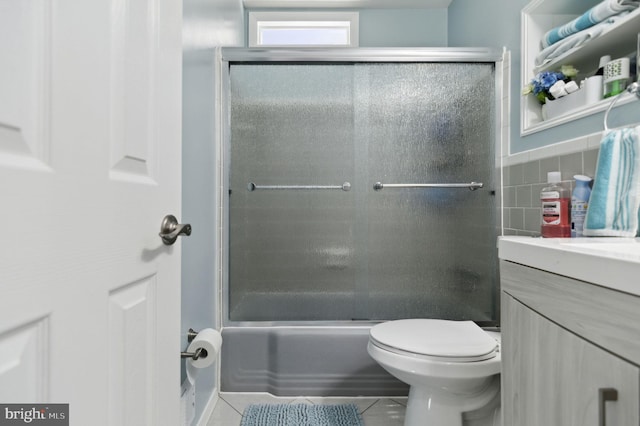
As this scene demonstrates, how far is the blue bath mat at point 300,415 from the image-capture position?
1502 millimetres

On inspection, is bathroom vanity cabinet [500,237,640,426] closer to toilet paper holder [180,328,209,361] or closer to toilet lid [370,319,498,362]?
toilet lid [370,319,498,362]

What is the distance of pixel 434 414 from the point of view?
3.99ft

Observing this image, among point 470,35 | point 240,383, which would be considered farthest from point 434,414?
point 470,35

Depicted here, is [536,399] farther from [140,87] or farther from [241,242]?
[241,242]

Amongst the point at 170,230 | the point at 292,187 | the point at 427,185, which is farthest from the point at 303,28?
the point at 170,230

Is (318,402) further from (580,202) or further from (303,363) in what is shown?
(580,202)

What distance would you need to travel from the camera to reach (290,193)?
6.03 feet

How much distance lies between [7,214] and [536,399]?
76 cm

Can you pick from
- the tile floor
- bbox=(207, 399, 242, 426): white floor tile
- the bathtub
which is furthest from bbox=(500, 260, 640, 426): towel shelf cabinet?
bbox=(207, 399, 242, 426): white floor tile

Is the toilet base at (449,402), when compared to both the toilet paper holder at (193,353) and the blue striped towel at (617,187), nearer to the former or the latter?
the blue striped towel at (617,187)

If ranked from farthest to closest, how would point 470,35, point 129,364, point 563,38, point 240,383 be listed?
point 470,35 → point 240,383 → point 563,38 → point 129,364

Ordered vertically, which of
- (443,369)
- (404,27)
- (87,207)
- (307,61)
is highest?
(404,27)

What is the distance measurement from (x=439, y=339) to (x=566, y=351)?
29.4 inches

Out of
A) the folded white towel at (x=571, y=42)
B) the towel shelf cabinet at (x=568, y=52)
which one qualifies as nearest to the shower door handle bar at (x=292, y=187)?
the towel shelf cabinet at (x=568, y=52)
